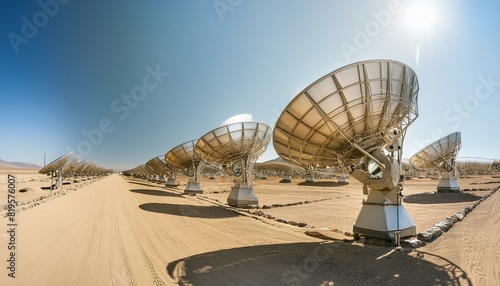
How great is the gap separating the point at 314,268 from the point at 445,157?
112 feet

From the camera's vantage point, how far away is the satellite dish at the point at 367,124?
33.4ft

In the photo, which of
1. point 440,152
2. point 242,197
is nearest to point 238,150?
point 242,197

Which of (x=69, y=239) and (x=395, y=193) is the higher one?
(x=395, y=193)

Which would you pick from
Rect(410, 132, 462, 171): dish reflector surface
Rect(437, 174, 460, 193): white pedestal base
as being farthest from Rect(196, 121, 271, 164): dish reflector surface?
Rect(437, 174, 460, 193): white pedestal base

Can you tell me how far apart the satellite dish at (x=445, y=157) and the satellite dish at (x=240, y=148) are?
2265cm

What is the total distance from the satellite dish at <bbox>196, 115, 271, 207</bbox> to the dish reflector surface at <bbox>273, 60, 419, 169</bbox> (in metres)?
9.30

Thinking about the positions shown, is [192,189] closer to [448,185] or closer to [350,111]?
[350,111]

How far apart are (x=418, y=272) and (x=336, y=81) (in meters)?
6.44

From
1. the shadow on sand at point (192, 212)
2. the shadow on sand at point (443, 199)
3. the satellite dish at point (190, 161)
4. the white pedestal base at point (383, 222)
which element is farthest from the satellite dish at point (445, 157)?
the satellite dish at point (190, 161)

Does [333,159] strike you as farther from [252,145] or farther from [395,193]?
[252,145]

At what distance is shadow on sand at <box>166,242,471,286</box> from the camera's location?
6617 millimetres

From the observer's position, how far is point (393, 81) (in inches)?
419

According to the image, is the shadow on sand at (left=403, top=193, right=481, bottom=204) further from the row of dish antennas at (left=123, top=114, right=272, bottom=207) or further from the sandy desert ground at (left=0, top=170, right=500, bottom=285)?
the row of dish antennas at (left=123, top=114, right=272, bottom=207)

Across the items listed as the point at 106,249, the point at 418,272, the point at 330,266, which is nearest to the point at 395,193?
the point at 418,272
